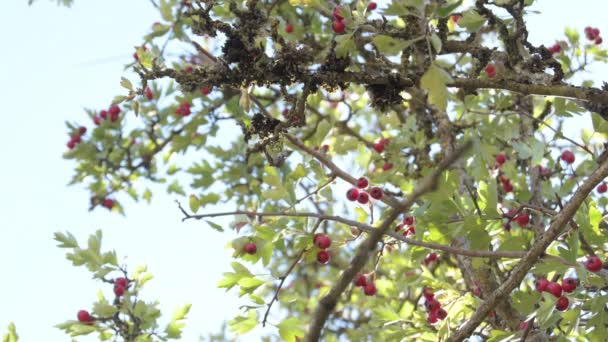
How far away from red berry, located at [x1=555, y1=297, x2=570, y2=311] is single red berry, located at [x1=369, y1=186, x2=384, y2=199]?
1109 mm

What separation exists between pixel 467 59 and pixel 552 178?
4.12 feet

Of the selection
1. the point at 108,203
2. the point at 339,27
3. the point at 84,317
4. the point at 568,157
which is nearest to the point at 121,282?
the point at 84,317

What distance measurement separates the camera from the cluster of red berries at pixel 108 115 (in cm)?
718

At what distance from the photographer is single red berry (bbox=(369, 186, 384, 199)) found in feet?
12.8

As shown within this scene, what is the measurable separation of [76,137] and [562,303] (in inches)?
213

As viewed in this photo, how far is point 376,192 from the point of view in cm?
393

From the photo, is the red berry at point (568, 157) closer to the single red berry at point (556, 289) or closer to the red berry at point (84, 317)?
the single red berry at point (556, 289)

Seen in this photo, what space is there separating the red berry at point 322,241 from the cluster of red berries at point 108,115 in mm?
4330

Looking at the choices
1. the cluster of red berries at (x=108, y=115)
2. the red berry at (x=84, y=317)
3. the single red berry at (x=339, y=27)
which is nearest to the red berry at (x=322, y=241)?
the single red berry at (x=339, y=27)

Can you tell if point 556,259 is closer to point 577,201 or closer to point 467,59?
point 577,201

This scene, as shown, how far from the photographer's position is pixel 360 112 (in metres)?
7.18

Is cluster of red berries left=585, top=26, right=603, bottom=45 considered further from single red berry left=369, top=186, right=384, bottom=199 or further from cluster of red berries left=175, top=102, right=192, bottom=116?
cluster of red berries left=175, top=102, right=192, bottom=116

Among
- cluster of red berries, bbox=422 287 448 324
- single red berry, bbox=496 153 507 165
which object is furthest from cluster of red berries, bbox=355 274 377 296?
single red berry, bbox=496 153 507 165

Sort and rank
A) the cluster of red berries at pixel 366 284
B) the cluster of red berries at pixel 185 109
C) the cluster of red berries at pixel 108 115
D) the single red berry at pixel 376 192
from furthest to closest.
→ the cluster of red berries at pixel 108 115, the cluster of red berries at pixel 185 109, the cluster of red berries at pixel 366 284, the single red berry at pixel 376 192
